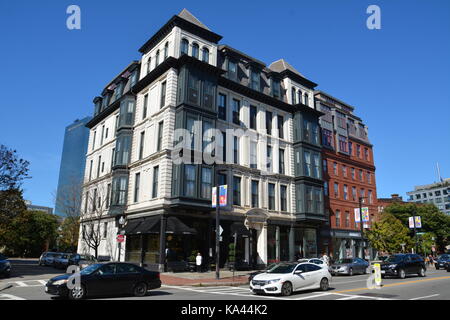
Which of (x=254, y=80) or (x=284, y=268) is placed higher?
(x=254, y=80)

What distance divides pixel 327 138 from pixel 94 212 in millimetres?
31190

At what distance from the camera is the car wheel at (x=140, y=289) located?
14.3m

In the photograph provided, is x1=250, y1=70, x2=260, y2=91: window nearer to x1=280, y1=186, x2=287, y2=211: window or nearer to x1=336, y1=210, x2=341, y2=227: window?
x1=280, y1=186, x2=287, y2=211: window

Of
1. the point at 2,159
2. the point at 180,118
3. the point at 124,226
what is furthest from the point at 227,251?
the point at 2,159

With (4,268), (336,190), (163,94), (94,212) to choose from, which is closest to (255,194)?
(163,94)

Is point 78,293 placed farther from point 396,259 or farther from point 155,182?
point 396,259

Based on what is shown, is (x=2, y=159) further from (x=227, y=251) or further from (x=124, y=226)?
(x=227, y=251)

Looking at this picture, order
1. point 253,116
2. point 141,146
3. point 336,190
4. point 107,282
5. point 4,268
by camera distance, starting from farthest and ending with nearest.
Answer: point 336,190
point 253,116
point 141,146
point 4,268
point 107,282

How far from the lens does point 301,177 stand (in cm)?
3725

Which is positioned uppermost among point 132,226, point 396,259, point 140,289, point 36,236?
point 132,226

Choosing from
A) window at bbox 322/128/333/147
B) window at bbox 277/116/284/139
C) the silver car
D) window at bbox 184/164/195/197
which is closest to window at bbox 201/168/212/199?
window at bbox 184/164/195/197

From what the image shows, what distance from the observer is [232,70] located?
34.8 metres

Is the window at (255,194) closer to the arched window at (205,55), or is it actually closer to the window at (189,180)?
the window at (189,180)
